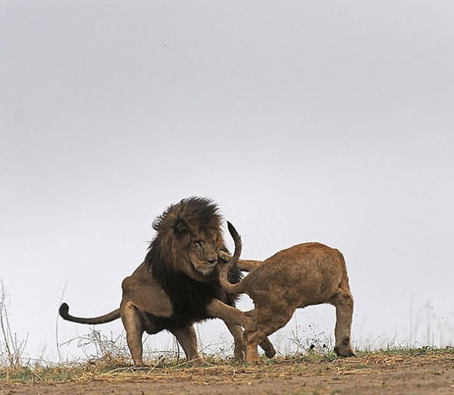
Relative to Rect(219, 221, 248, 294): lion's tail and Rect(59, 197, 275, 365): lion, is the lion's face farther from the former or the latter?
Rect(219, 221, 248, 294): lion's tail

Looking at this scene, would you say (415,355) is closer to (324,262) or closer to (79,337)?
(324,262)

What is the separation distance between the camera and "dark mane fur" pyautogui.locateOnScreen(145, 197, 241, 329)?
8.11 m

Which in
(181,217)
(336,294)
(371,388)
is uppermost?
(181,217)

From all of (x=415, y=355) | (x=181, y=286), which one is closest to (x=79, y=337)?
(x=181, y=286)

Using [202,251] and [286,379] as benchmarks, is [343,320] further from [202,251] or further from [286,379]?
[286,379]

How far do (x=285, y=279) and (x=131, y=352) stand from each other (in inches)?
74.7

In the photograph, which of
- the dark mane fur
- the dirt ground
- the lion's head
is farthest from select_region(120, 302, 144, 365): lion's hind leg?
the dirt ground

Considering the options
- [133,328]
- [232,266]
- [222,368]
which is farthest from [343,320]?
[133,328]

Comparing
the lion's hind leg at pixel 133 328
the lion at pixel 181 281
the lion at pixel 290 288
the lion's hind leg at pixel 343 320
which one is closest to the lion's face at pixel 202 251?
the lion at pixel 181 281

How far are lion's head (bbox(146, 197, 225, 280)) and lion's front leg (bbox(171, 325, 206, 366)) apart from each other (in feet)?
2.74

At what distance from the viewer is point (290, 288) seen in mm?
7375

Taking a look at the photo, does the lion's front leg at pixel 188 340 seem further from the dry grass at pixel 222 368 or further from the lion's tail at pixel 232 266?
the lion's tail at pixel 232 266

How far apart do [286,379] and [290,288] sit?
1.43 metres

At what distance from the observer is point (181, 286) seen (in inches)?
321
